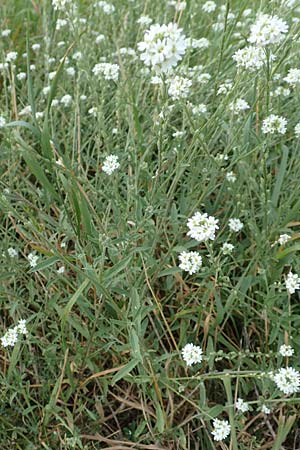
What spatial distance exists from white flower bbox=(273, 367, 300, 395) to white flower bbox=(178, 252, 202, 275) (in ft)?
0.99

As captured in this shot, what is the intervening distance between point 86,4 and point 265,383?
2388mm

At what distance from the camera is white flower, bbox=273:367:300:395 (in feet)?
4.58

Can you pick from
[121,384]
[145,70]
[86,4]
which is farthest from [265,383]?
[86,4]

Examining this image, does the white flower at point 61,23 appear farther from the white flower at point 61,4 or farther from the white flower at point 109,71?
the white flower at point 61,4

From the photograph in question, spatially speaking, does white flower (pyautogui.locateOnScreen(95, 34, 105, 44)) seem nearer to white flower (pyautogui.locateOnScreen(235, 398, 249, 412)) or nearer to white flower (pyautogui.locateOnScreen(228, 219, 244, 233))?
white flower (pyautogui.locateOnScreen(228, 219, 244, 233))

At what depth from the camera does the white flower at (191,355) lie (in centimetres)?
146

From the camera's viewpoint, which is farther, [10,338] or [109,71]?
[109,71]

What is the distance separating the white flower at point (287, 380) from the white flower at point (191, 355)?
178 millimetres

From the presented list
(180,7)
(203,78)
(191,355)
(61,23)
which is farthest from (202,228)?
(61,23)

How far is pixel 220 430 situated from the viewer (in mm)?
1446

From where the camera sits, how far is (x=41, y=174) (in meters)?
1.53

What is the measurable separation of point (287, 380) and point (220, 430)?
0.64 feet

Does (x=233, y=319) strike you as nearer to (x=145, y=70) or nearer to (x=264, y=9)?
(x=264, y=9)

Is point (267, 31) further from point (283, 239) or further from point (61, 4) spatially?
point (61, 4)
